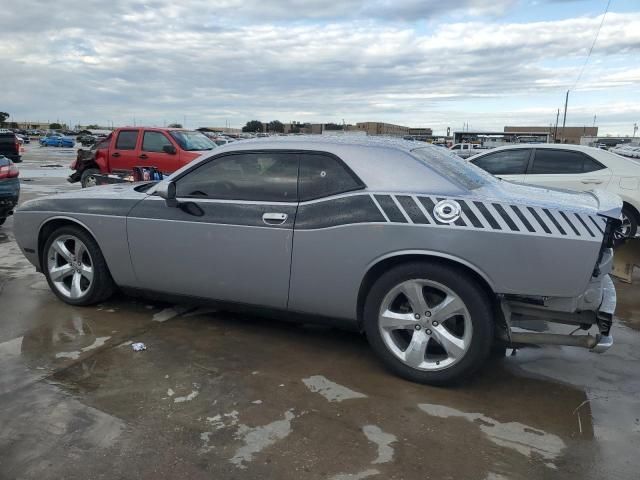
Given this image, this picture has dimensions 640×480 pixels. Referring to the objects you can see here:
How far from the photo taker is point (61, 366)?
3820 millimetres

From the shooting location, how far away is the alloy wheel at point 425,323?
3.48 metres

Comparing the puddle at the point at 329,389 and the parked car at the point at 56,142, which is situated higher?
the parked car at the point at 56,142

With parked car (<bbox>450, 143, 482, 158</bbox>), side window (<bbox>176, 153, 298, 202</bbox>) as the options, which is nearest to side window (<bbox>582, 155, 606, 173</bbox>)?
side window (<bbox>176, 153, 298, 202</bbox>)

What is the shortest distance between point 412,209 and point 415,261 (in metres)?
0.34

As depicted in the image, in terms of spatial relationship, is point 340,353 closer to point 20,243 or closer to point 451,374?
point 451,374

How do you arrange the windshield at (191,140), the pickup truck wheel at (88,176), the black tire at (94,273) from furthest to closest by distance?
the pickup truck wheel at (88,176) → the windshield at (191,140) → the black tire at (94,273)

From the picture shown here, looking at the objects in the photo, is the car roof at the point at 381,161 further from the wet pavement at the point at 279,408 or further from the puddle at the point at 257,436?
the puddle at the point at 257,436

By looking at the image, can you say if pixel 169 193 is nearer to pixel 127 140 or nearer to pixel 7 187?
pixel 7 187

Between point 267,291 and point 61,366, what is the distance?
4.99 ft

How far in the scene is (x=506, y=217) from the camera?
3.35 meters

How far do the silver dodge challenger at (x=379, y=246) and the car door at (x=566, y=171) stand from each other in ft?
13.9

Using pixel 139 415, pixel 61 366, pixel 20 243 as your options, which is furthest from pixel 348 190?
pixel 20 243

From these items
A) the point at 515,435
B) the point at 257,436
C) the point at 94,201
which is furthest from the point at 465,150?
the point at 257,436

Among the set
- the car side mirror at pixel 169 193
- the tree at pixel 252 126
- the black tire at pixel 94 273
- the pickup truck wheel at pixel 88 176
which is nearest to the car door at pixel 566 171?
the car side mirror at pixel 169 193
